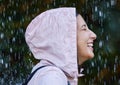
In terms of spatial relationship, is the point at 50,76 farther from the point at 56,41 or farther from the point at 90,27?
the point at 90,27

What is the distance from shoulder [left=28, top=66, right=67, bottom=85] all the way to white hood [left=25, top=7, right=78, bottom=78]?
0.09m

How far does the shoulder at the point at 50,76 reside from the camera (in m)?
1.96

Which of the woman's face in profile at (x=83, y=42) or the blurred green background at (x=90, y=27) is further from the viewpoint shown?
the blurred green background at (x=90, y=27)

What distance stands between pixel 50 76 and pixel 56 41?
23cm

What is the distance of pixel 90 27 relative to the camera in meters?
6.02

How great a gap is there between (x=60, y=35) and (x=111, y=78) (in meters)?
3.73

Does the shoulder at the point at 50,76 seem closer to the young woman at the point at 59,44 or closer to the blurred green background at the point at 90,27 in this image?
the young woman at the point at 59,44

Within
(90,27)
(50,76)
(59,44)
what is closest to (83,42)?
(59,44)

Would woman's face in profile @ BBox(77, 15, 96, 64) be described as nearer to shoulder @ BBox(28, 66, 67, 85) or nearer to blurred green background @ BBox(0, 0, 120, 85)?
shoulder @ BBox(28, 66, 67, 85)

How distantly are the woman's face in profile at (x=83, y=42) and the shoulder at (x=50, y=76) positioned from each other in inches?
10.4

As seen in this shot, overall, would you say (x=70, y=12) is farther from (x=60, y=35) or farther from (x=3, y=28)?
(x=3, y=28)

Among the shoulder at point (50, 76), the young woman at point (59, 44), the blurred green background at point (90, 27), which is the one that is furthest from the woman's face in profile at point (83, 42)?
the blurred green background at point (90, 27)

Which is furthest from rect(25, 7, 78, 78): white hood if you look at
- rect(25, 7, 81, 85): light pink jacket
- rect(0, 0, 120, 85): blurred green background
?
rect(0, 0, 120, 85): blurred green background

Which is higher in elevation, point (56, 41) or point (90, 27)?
point (56, 41)
